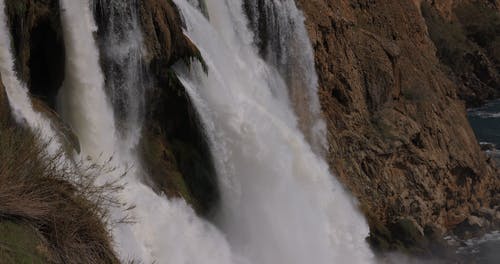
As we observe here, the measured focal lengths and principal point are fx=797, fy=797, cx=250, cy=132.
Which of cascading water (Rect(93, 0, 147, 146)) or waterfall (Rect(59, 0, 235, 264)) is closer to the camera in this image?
waterfall (Rect(59, 0, 235, 264))

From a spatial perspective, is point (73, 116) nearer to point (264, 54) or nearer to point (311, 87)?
point (264, 54)

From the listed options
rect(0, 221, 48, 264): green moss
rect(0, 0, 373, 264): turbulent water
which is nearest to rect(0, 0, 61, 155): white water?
rect(0, 0, 373, 264): turbulent water

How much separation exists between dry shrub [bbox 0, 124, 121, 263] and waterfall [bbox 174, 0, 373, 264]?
712cm

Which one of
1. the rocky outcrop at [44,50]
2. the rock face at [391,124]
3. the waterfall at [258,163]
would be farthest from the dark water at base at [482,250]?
the rocky outcrop at [44,50]

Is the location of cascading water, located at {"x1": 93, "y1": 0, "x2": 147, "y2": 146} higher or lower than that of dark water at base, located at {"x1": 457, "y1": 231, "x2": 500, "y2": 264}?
higher

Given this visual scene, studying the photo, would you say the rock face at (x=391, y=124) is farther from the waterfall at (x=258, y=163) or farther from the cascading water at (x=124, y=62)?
the cascading water at (x=124, y=62)

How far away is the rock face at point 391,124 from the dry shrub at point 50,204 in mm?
13286

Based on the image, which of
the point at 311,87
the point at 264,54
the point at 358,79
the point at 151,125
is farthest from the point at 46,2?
the point at 358,79

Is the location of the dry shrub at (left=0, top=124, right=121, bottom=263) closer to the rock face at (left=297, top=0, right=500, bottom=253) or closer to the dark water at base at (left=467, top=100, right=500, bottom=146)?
the rock face at (left=297, top=0, right=500, bottom=253)

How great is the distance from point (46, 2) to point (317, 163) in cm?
850

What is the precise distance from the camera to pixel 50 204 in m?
7.05

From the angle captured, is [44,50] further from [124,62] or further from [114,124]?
[114,124]

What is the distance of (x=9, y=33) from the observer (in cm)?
1091

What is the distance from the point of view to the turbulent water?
1230 cm
